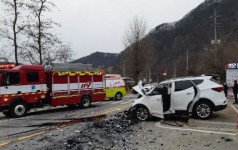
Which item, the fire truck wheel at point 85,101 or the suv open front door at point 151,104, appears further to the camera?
the fire truck wheel at point 85,101

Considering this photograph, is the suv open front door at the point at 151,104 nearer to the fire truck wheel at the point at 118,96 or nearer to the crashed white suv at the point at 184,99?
the crashed white suv at the point at 184,99

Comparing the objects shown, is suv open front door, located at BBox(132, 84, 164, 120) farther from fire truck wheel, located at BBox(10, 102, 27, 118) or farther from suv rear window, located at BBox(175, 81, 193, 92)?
fire truck wheel, located at BBox(10, 102, 27, 118)

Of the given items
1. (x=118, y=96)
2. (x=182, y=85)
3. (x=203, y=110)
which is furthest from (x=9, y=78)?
(x=118, y=96)

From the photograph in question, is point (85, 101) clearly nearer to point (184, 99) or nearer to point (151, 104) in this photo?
point (151, 104)

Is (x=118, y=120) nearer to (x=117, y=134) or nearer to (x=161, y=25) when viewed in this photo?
(x=117, y=134)

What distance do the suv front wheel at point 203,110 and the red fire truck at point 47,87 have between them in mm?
10146

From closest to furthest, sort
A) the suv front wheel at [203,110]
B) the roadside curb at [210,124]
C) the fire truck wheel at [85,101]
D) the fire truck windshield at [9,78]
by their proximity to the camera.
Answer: the roadside curb at [210,124]
the suv front wheel at [203,110]
the fire truck windshield at [9,78]
the fire truck wheel at [85,101]

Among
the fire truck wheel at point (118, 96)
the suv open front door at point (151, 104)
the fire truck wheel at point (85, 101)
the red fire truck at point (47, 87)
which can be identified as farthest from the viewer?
the fire truck wheel at point (118, 96)

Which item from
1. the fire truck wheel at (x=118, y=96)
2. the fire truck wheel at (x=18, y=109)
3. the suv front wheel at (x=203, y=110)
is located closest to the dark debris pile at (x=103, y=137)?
the suv front wheel at (x=203, y=110)

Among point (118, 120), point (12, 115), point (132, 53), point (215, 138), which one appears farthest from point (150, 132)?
point (132, 53)

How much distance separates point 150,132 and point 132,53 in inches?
1640

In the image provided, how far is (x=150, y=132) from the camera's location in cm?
1223

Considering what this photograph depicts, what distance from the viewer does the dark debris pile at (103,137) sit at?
9.81 metres

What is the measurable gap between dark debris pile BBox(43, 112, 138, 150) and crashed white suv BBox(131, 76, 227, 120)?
1.14 metres
